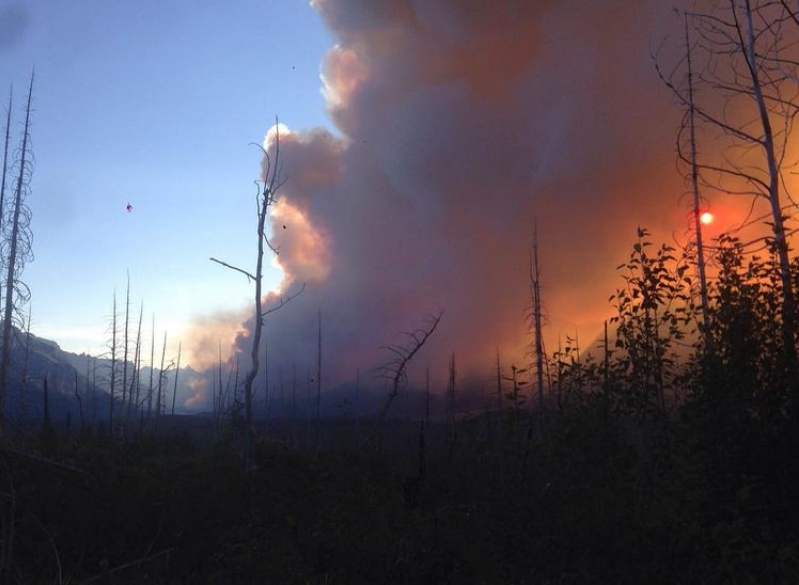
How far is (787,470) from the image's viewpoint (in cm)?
1009

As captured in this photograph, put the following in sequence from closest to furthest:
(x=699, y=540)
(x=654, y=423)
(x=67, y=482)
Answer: (x=699, y=540)
(x=654, y=423)
(x=67, y=482)

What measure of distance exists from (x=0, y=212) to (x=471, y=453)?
2819 centimetres

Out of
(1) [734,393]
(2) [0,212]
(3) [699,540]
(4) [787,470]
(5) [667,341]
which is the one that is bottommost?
(3) [699,540]

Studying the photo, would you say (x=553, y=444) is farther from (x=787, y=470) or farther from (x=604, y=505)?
(x=787, y=470)

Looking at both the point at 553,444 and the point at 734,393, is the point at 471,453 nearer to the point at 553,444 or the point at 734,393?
the point at 553,444

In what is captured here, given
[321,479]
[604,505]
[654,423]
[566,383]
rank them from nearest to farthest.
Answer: [604,505], [654,423], [566,383], [321,479]

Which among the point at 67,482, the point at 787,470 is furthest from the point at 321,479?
the point at 787,470

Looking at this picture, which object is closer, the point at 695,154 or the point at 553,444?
the point at 553,444

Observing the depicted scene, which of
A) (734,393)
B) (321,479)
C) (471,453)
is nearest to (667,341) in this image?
(734,393)

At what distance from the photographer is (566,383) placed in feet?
61.7

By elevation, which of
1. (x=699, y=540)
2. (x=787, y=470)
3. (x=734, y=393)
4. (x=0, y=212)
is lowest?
(x=699, y=540)

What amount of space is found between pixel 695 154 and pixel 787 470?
22857 mm

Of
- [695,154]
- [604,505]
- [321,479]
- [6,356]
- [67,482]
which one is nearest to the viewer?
[604,505]

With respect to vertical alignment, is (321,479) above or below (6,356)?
below
